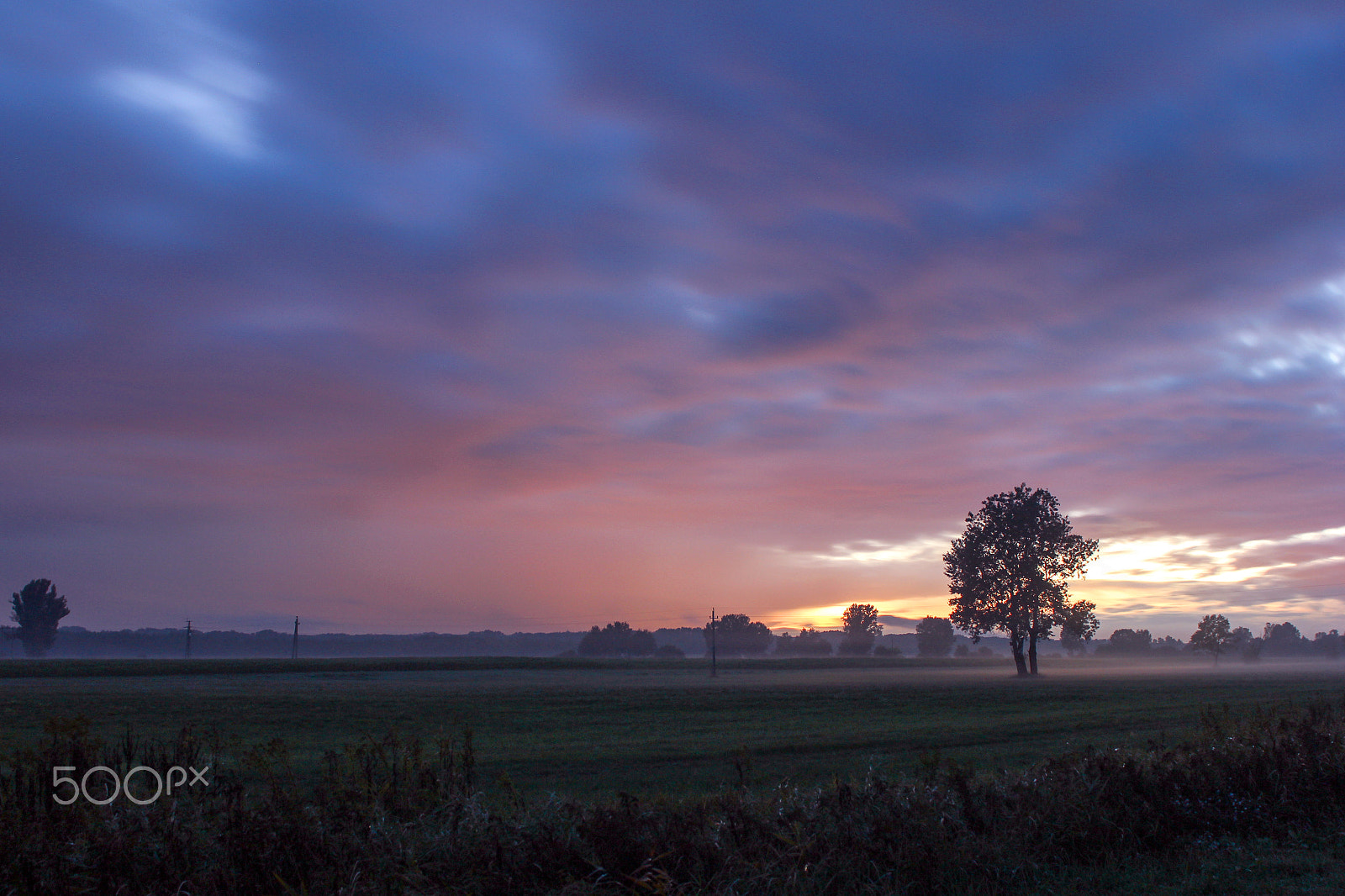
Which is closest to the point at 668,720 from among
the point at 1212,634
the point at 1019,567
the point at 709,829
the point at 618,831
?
the point at 709,829

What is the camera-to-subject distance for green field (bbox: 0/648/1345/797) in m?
19.3

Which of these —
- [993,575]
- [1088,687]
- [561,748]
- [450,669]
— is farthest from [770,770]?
[450,669]

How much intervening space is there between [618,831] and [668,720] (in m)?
24.9

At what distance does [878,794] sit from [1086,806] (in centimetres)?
242

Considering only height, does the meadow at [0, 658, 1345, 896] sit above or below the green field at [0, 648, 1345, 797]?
above

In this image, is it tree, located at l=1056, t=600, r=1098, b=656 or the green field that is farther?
tree, located at l=1056, t=600, r=1098, b=656

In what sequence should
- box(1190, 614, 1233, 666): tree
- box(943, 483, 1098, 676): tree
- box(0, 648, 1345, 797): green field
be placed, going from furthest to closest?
box(1190, 614, 1233, 666): tree, box(943, 483, 1098, 676): tree, box(0, 648, 1345, 797): green field

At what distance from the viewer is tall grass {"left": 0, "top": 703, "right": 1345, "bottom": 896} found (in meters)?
7.18

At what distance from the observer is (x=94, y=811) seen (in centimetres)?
784

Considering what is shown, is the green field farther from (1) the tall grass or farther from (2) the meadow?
(1) the tall grass

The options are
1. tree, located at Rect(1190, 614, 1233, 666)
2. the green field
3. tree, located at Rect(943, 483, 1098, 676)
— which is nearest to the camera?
the green field

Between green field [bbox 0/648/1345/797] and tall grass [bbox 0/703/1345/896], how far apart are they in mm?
1348

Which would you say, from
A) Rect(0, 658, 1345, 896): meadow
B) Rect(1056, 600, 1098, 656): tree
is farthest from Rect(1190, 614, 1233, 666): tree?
Rect(0, 658, 1345, 896): meadow

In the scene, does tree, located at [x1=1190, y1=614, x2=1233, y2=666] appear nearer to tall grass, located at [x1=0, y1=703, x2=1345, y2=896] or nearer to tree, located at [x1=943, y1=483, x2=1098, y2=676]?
tree, located at [x1=943, y1=483, x2=1098, y2=676]
